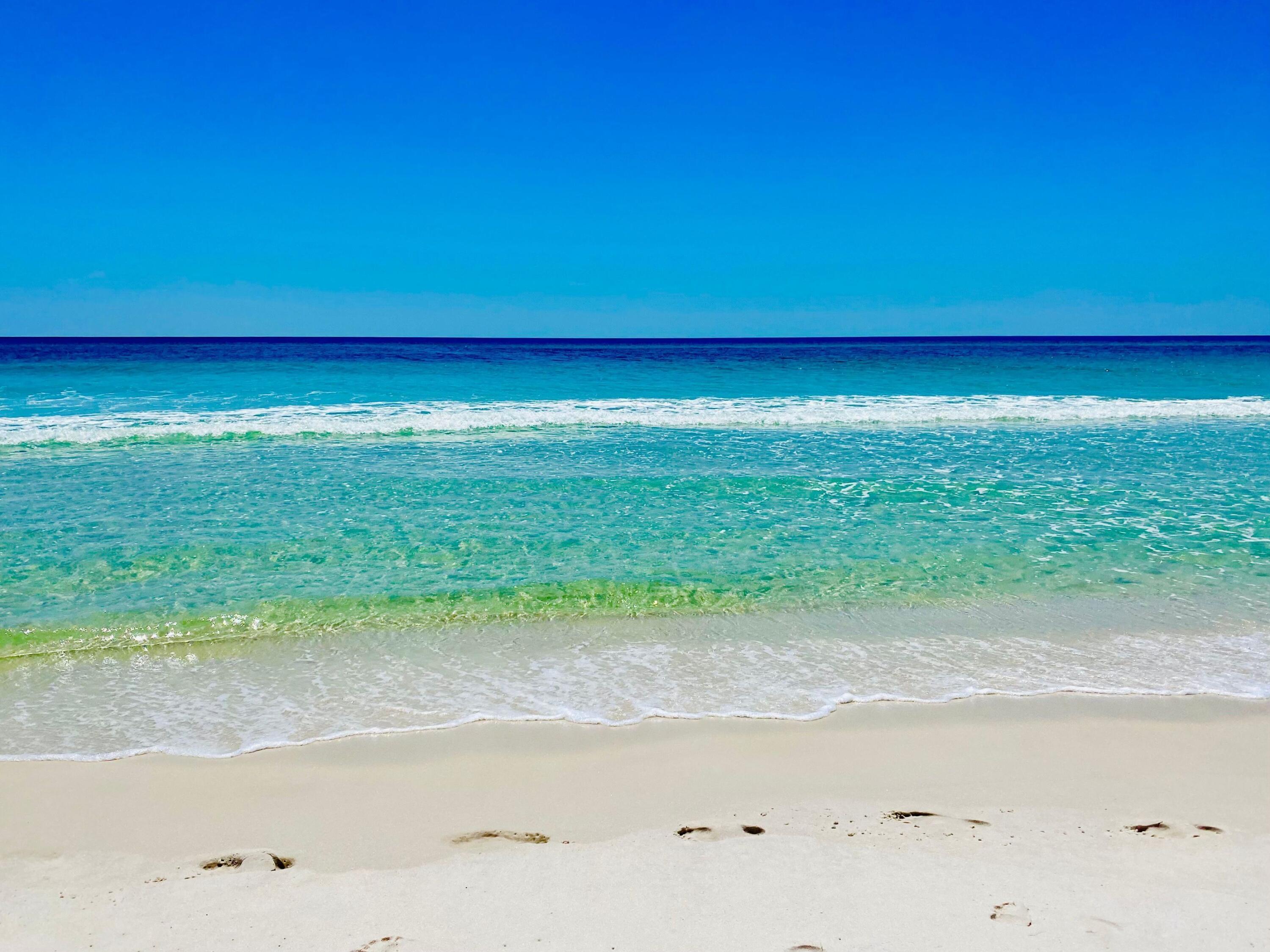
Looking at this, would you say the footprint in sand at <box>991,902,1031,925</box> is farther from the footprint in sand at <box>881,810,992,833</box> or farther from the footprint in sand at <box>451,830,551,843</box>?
the footprint in sand at <box>451,830,551,843</box>

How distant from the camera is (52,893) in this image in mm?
3512

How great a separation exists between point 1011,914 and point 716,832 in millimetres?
1338

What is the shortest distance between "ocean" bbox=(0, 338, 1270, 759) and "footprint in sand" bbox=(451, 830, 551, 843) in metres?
1.13

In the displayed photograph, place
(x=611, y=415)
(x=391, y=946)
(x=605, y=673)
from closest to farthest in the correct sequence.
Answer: (x=391, y=946) → (x=605, y=673) → (x=611, y=415)

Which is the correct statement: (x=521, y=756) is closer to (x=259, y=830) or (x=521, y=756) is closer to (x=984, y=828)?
(x=259, y=830)

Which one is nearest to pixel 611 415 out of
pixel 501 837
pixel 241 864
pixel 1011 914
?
pixel 501 837

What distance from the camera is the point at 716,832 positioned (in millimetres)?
3922

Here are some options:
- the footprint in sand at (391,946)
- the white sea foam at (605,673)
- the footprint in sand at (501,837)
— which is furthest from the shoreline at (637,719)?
the footprint in sand at (391,946)

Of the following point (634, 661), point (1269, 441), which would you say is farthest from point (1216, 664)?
point (1269, 441)

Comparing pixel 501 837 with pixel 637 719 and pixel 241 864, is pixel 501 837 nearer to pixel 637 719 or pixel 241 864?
pixel 241 864

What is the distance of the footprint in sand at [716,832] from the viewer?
12.7ft

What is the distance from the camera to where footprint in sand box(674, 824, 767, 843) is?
153 inches

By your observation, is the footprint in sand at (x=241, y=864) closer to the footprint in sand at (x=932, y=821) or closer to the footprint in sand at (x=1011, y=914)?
the footprint in sand at (x=932, y=821)

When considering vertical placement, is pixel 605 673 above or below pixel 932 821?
above
